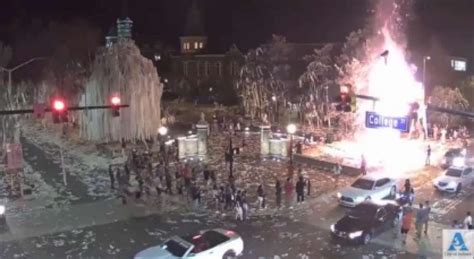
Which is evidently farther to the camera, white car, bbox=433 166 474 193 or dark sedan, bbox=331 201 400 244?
white car, bbox=433 166 474 193

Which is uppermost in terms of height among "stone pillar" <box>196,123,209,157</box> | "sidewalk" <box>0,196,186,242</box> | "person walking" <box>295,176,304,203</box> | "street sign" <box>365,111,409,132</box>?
"street sign" <box>365,111,409,132</box>

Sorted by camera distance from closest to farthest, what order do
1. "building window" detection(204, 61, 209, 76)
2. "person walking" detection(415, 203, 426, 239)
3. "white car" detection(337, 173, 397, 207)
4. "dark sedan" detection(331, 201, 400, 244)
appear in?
1. "dark sedan" detection(331, 201, 400, 244)
2. "person walking" detection(415, 203, 426, 239)
3. "white car" detection(337, 173, 397, 207)
4. "building window" detection(204, 61, 209, 76)

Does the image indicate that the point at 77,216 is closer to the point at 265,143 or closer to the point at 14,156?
the point at 14,156

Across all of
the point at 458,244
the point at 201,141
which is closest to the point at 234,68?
the point at 201,141

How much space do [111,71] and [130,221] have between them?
1895 cm

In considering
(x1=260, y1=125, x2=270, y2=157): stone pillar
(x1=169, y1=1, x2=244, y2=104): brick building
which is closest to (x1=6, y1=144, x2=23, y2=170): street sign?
(x1=260, y1=125, x2=270, y2=157): stone pillar

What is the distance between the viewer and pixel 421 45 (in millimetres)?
61531

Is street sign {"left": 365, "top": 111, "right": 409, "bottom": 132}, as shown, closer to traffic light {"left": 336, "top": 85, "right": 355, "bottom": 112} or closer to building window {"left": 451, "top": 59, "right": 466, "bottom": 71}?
traffic light {"left": 336, "top": 85, "right": 355, "bottom": 112}

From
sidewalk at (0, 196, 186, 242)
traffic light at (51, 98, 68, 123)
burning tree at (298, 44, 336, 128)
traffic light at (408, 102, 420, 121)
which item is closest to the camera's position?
traffic light at (408, 102, 420, 121)

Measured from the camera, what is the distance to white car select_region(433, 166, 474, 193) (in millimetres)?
30547

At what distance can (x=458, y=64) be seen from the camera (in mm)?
59000

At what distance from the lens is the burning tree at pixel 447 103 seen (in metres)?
48.9

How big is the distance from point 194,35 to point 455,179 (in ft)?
213

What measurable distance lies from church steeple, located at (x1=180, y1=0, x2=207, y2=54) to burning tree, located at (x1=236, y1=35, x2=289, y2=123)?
889 inches
